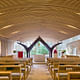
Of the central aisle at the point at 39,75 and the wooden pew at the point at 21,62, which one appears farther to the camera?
the central aisle at the point at 39,75

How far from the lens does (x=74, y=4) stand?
382 inches

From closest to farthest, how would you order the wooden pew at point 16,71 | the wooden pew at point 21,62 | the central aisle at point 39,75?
1. the wooden pew at point 16,71
2. the wooden pew at point 21,62
3. the central aisle at point 39,75

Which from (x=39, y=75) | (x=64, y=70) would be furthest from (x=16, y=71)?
(x=39, y=75)

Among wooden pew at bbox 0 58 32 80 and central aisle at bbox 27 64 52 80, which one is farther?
central aisle at bbox 27 64 52 80

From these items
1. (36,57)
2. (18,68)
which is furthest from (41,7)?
(36,57)

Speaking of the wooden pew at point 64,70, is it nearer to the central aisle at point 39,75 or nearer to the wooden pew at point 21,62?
the wooden pew at point 21,62

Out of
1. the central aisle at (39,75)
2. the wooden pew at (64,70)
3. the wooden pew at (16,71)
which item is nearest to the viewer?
the wooden pew at (16,71)

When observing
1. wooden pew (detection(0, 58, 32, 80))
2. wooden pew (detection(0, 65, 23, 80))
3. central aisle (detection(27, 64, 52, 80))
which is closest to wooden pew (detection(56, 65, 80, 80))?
wooden pew (detection(0, 65, 23, 80))

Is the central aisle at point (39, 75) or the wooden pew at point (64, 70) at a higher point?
the wooden pew at point (64, 70)

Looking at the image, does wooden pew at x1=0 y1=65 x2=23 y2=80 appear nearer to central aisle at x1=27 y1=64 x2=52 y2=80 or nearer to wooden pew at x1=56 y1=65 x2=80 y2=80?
wooden pew at x1=56 y1=65 x2=80 y2=80

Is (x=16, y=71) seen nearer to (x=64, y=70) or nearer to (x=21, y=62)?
(x=64, y=70)

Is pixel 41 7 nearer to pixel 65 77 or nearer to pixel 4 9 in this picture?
pixel 4 9

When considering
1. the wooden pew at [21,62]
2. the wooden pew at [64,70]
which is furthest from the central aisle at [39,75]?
the wooden pew at [64,70]

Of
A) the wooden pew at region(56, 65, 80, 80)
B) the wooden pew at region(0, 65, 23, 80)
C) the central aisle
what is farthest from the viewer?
the central aisle
